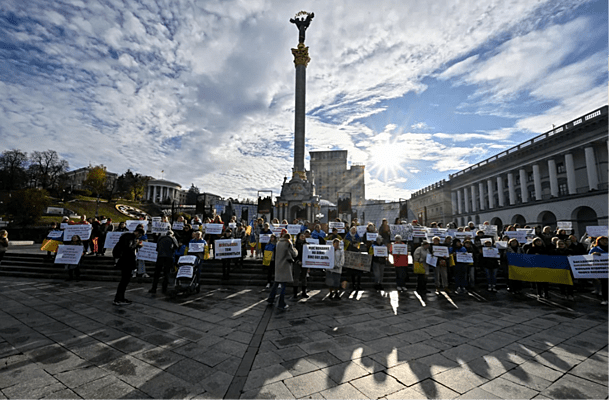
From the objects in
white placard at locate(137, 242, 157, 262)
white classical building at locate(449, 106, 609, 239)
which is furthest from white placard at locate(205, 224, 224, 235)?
white classical building at locate(449, 106, 609, 239)

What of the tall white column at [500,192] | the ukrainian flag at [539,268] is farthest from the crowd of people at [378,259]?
the tall white column at [500,192]

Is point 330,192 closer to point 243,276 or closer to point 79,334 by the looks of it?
point 243,276

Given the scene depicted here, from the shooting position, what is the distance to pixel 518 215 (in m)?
46.0

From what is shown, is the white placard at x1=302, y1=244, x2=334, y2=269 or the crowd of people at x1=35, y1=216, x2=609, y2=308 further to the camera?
the white placard at x1=302, y1=244, x2=334, y2=269

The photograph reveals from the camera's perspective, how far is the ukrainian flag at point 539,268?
8930mm

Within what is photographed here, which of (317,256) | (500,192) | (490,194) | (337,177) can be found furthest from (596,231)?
(337,177)

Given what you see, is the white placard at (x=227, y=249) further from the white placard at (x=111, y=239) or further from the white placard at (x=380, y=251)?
the white placard at (x=111, y=239)

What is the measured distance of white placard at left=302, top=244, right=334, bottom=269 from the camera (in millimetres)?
9017

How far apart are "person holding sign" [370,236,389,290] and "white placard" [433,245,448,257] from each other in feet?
5.40

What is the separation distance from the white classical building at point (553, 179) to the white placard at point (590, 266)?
3315 centimetres

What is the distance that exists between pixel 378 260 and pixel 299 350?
20.1 feet

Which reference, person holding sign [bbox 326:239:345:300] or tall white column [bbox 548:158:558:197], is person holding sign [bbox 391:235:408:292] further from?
tall white column [bbox 548:158:558:197]

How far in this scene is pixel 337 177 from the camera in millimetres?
100625

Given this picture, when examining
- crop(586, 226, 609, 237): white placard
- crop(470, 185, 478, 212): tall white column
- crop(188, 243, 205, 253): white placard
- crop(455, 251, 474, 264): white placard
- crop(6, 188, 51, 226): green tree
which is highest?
crop(470, 185, 478, 212): tall white column
